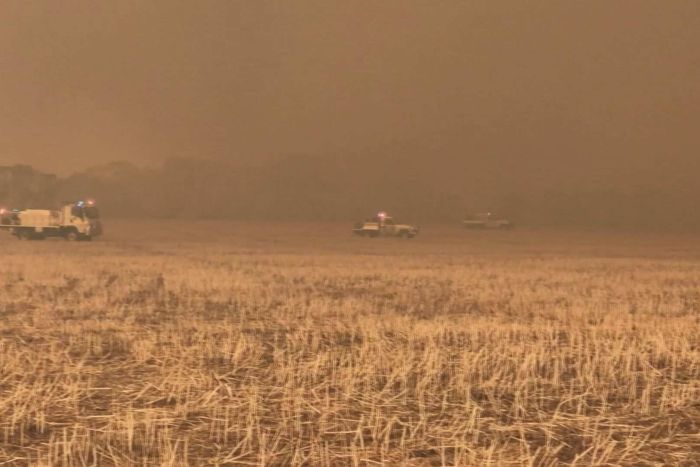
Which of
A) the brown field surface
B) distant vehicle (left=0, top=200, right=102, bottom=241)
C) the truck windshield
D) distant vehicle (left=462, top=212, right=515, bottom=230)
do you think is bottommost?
the brown field surface

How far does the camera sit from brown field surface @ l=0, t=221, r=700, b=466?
20.5 ft

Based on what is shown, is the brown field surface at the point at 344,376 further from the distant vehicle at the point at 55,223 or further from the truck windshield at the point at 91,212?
the truck windshield at the point at 91,212

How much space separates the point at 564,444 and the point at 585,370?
340 centimetres

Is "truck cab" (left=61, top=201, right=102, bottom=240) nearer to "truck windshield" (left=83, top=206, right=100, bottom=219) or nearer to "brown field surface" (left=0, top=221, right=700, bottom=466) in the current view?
"truck windshield" (left=83, top=206, right=100, bottom=219)

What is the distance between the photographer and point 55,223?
149 feet

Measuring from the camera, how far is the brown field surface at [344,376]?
6.24 m

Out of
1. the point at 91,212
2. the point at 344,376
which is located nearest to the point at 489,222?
the point at 91,212

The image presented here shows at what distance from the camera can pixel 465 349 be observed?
1109 centimetres

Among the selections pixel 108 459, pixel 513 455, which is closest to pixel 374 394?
pixel 513 455

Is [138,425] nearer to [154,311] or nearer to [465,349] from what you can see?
[465,349]

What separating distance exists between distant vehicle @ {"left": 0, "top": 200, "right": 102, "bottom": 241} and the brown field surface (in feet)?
86.7

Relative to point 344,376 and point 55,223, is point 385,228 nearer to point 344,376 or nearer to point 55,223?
point 55,223

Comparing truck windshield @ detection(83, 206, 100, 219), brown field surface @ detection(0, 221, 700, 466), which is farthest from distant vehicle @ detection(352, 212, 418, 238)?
brown field surface @ detection(0, 221, 700, 466)

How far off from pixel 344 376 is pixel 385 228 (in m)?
49.1
